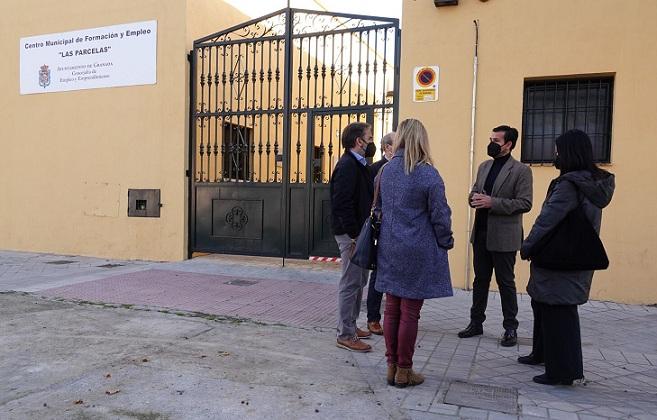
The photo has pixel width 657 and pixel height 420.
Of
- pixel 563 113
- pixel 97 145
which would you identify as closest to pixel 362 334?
pixel 563 113

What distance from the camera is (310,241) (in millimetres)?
8352

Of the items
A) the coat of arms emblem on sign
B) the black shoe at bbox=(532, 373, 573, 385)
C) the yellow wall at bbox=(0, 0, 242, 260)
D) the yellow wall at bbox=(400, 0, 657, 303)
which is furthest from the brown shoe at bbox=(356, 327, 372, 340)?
the coat of arms emblem on sign

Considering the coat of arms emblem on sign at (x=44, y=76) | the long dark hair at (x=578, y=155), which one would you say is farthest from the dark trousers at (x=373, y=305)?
the coat of arms emblem on sign at (x=44, y=76)

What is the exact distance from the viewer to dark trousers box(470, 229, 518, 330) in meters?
4.57

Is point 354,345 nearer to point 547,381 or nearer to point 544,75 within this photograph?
point 547,381

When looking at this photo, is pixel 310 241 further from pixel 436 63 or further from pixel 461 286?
pixel 436 63

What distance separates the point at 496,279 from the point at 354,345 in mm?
1436

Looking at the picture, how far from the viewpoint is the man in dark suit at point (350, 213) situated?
426cm

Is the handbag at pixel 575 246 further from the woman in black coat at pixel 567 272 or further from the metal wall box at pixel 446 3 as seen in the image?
the metal wall box at pixel 446 3

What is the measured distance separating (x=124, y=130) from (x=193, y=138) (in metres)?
1.38

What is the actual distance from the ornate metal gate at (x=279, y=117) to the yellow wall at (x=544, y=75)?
30.7 inches

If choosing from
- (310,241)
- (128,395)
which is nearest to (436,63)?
(310,241)

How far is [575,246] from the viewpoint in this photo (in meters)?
3.49

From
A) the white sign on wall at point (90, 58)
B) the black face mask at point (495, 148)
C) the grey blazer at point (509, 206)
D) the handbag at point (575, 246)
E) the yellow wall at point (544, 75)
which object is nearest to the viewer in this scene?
the handbag at point (575, 246)
